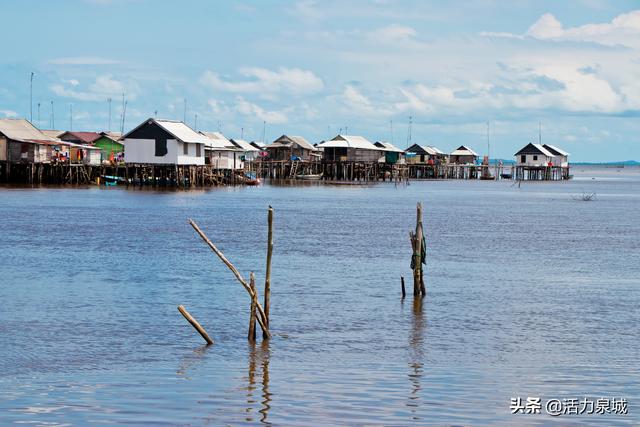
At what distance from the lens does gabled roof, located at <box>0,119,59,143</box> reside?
79188 mm

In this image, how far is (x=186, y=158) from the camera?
79.6m

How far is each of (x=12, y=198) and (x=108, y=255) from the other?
112 feet

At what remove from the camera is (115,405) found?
39.7 ft

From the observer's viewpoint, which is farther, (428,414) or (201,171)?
(201,171)

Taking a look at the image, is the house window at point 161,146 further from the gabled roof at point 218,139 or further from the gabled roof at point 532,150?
the gabled roof at point 532,150

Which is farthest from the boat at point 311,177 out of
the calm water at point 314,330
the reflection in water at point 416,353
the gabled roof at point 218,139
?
the reflection in water at point 416,353

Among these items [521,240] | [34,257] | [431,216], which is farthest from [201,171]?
[34,257]

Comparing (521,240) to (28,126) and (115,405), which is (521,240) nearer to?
(115,405)

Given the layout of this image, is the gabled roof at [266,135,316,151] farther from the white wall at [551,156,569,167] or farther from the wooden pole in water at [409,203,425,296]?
the wooden pole in water at [409,203,425,296]

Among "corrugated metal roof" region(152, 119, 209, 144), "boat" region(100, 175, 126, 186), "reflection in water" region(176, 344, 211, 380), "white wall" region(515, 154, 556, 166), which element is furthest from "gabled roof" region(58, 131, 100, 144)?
"reflection in water" region(176, 344, 211, 380)

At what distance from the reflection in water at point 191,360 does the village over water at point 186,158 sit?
63000 millimetres

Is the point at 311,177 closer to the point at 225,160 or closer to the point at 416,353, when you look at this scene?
the point at 225,160

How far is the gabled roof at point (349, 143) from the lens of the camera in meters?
112

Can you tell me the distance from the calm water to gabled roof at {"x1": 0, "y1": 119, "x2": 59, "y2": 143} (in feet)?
137
